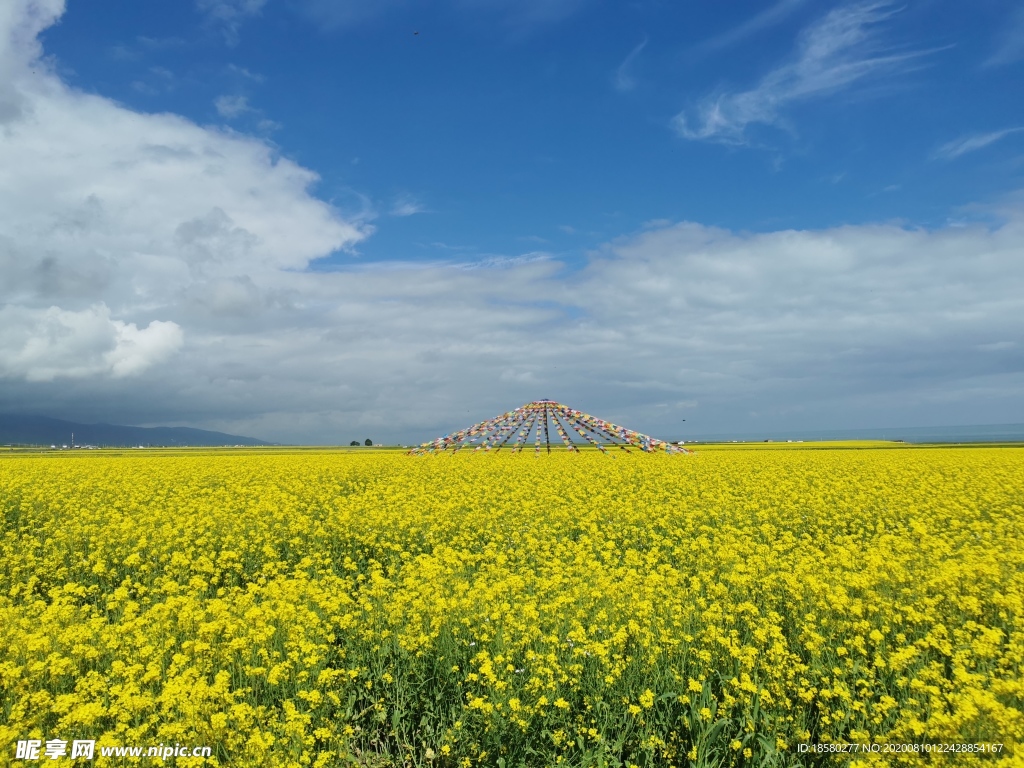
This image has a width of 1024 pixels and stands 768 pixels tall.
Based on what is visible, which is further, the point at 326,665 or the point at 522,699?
the point at 326,665

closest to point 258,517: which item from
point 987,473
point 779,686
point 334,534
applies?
point 334,534

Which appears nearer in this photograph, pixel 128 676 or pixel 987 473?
pixel 128 676

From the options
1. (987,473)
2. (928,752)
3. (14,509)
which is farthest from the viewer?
(987,473)

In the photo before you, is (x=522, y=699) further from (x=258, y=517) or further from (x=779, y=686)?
(x=258, y=517)

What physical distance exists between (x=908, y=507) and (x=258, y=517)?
52.3 feet

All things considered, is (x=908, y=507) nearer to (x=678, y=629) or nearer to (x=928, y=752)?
(x=678, y=629)

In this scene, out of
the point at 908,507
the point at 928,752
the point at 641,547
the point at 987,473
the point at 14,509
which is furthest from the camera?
the point at 987,473

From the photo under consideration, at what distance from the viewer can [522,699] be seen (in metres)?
6.00

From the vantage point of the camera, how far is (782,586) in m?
8.69

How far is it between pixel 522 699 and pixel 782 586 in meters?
4.61

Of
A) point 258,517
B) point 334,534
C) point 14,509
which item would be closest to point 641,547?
point 334,534

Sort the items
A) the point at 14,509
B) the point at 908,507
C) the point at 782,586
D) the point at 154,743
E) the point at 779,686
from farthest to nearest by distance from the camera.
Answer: the point at 14,509, the point at 908,507, the point at 782,586, the point at 779,686, the point at 154,743

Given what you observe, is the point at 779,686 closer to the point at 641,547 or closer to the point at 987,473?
the point at 641,547

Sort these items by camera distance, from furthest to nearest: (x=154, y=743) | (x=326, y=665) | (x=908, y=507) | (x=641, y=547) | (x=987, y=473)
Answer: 1. (x=987, y=473)
2. (x=908, y=507)
3. (x=641, y=547)
4. (x=326, y=665)
5. (x=154, y=743)
